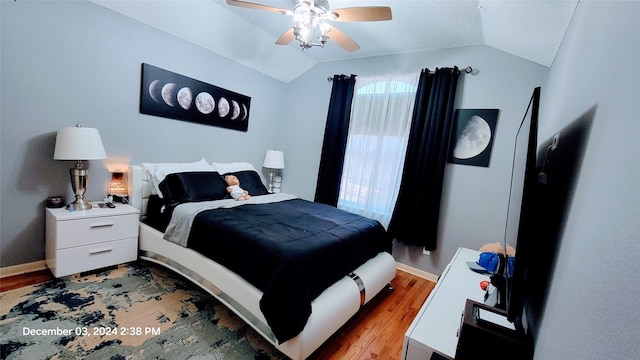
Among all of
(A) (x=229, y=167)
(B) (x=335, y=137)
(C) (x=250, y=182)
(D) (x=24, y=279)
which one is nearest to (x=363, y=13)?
(B) (x=335, y=137)

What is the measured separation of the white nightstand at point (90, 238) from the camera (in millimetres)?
2051

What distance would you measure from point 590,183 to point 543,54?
2.19 metres

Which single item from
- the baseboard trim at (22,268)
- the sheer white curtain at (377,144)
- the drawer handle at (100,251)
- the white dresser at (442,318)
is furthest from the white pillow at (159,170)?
the white dresser at (442,318)

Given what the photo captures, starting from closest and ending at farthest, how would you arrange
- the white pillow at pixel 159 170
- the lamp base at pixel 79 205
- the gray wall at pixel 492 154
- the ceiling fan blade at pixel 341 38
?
the ceiling fan blade at pixel 341 38
the lamp base at pixel 79 205
the gray wall at pixel 492 154
the white pillow at pixel 159 170

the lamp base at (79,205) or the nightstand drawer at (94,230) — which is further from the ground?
the lamp base at (79,205)

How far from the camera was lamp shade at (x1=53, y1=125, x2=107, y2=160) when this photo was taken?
2.08 metres

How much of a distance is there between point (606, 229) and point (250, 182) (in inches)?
126

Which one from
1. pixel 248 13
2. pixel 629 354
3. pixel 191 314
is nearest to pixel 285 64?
pixel 248 13

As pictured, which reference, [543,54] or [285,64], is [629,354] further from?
[285,64]

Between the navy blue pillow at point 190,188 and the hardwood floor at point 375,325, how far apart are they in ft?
3.62

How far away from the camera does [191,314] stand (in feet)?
6.21

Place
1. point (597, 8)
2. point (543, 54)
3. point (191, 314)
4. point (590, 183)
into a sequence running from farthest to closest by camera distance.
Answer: point (543, 54) < point (191, 314) < point (597, 8) < point (590, 183)

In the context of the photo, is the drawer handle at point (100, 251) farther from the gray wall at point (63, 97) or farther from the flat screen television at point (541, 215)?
the flat screen television at point (541, 215)

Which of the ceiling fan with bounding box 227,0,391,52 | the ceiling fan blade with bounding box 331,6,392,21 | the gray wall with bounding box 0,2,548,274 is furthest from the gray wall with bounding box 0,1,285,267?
the ceiling fan blade with bounding box 331,6,392,21
